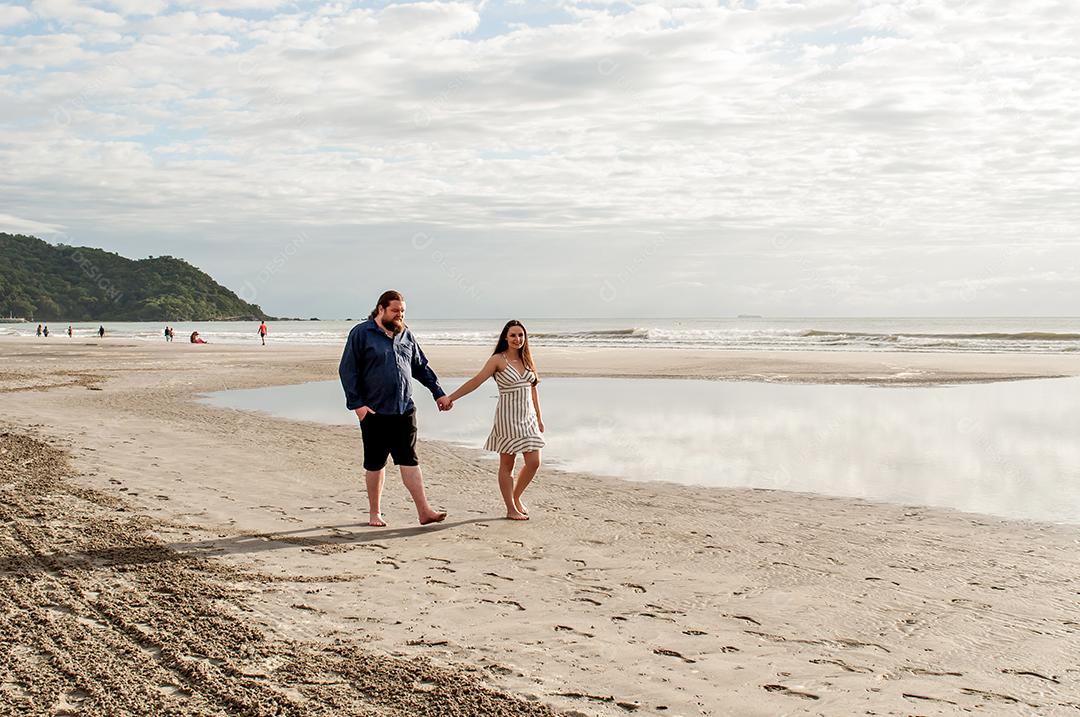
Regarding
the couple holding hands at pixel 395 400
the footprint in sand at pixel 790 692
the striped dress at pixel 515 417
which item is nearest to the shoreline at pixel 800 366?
the striped dress at pixel 515 417

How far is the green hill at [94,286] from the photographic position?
123750mm

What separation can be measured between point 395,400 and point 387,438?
33 cm

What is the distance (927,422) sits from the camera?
13.6 m

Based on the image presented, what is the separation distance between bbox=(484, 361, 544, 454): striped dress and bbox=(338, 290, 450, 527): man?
649 millimetres

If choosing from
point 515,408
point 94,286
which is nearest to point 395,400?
point 515,408

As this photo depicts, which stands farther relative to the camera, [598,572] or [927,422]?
[927,422]

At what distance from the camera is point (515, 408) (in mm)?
7500

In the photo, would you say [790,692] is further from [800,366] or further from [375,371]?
[800,366]

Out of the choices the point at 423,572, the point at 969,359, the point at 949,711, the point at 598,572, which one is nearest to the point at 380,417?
the point at 423,572

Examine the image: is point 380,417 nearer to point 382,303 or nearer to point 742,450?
point 382,303

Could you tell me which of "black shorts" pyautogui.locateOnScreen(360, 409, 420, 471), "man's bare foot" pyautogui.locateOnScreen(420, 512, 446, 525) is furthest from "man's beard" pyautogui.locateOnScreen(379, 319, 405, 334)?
"man's bare foot" pyautogui.locateOnScreen(420, 512, 446, 525)

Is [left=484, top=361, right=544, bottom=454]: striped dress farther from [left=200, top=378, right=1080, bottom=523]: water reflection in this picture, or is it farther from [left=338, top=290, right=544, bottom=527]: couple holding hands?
[left=200, top=378, right=1080, bottom=523]: water reflection

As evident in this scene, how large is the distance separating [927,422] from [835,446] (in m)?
3.15

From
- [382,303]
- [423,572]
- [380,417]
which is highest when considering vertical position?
[382,303]
